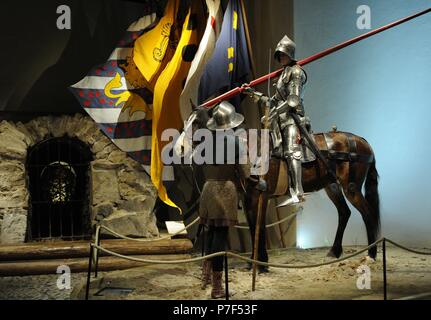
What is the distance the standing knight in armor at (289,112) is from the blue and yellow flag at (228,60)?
1.08 meters

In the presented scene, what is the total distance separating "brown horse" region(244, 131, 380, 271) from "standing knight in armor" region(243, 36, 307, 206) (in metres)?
0.26

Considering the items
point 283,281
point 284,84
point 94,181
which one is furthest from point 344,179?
point 94,181

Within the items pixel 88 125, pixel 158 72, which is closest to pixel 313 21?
pixel 158 72

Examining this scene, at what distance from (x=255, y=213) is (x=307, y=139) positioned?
1.18m

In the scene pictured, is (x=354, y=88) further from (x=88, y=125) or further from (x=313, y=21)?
(x=88, y=125)

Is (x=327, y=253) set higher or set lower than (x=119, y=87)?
lower

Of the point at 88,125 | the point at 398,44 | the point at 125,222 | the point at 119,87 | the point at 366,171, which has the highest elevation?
the point at 398,44

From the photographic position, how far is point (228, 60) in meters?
8.51

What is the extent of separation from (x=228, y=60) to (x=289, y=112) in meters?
1.59

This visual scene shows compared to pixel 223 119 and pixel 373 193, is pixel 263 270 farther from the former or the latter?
pixel 223 119

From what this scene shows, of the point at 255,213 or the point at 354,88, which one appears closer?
the point at 255,213

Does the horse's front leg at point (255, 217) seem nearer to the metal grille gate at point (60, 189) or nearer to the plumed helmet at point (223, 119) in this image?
the plumed helmet at point (223, 119)

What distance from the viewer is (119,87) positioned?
9008 millimetres

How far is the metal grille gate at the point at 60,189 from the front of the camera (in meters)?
9.48
